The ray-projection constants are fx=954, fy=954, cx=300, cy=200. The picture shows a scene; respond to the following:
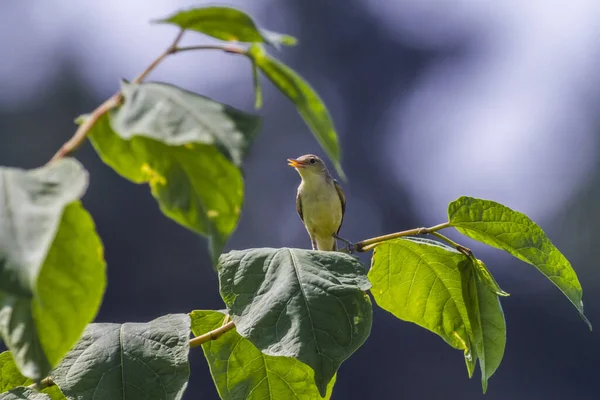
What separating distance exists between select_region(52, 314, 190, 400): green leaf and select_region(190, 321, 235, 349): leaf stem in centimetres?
10

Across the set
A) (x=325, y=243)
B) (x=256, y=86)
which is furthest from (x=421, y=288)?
(x=325, y=243)

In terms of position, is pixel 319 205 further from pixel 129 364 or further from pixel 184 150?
pixel 184 150

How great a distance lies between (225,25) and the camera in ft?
4.42

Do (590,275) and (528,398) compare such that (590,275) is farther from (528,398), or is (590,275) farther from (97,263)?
(97,263)

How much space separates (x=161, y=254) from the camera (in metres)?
27.1

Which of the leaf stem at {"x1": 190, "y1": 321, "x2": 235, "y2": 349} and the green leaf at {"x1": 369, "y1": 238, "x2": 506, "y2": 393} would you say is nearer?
the leaf stem at {"x1": 190, "y1": 321, "x2": 235, "y2": 349}

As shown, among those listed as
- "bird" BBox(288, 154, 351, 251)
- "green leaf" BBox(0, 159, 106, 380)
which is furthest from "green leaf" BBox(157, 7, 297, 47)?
"bird" BBox(288, 154, 351, 251)

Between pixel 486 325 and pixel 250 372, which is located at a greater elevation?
pixel 486 325

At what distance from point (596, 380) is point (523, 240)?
23732mm

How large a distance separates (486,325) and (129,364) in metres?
0.72

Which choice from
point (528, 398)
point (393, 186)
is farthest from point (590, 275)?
point (393, 186)

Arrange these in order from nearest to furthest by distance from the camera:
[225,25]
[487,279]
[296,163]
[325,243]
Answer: [225,25] < [487,279] < [325,243] < [296,163]

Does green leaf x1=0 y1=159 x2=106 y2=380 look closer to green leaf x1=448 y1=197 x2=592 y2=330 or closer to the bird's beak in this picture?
green leaf x1=448 y1=197 x2=592 y2=330

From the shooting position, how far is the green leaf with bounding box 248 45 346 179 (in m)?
1.29
